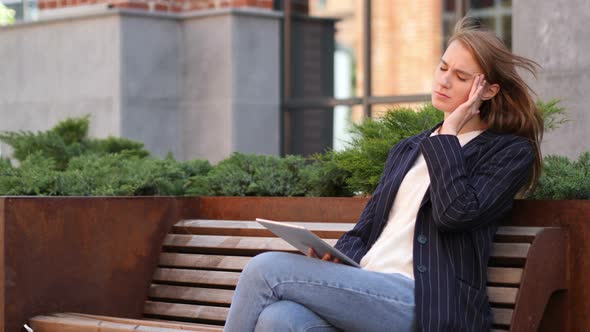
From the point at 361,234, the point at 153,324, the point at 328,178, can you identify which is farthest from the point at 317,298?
the point at 328,178

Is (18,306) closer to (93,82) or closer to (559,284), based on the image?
(559,284)

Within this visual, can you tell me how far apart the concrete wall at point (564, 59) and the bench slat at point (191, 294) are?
2869 mm

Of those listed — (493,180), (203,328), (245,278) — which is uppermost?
(493,180)

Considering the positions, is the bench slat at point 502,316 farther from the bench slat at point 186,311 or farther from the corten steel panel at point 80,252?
the corten steel panel at point 80,252

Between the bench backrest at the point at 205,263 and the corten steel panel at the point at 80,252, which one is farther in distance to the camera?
the bench backrest at the point at 205,263

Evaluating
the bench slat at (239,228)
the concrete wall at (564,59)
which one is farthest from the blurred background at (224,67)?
the bench slat at (239,228)

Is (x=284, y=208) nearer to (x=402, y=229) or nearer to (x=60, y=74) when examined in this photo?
(x=402, y=229)

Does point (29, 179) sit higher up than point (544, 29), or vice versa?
point (544, 29)

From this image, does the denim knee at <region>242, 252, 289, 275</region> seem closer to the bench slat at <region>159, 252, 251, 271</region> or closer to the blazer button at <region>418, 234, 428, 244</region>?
the blazer button at <region>418, 234, 428, 244</region>

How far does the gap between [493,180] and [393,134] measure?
1.17 m

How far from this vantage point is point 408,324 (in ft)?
12.3

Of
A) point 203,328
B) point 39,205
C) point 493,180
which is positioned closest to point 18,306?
point 39,205

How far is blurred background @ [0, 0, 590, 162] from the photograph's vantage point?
992 cm

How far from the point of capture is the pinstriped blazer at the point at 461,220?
375cm
